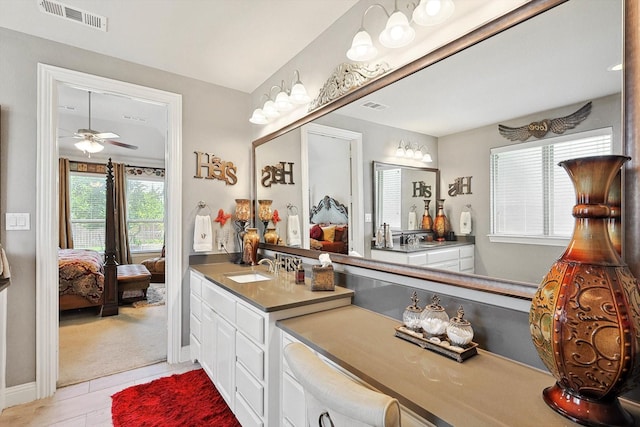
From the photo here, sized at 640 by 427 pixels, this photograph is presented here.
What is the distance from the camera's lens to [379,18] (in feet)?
5.64

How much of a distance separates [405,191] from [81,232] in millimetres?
6524

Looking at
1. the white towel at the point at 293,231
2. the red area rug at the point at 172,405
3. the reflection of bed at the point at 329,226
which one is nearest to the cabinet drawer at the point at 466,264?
the reflection of bed at the point at 329,226

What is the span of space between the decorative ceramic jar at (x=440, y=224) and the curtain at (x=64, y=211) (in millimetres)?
6482

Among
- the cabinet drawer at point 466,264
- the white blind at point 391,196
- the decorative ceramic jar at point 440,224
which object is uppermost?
the white blind at point 391,196

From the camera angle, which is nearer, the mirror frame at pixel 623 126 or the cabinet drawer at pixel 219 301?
the mirror frame at pixel 623 126

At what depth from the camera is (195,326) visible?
268 cm

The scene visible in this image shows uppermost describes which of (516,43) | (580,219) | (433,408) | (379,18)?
(379,18)

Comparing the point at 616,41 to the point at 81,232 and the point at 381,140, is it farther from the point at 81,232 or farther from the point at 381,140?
the point at 81,232

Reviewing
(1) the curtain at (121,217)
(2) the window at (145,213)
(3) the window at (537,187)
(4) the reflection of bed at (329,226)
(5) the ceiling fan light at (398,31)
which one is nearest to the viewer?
(3) the window at (537,187)

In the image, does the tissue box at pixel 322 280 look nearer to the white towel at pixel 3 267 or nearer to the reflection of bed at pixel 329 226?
the reflection of bed at pixel 329 226

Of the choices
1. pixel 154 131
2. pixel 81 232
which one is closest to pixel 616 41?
pixel 154 131

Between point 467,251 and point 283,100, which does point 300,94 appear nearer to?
Result: point 283,100

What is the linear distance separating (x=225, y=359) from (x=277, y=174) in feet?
5.21

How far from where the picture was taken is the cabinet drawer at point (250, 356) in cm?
157
